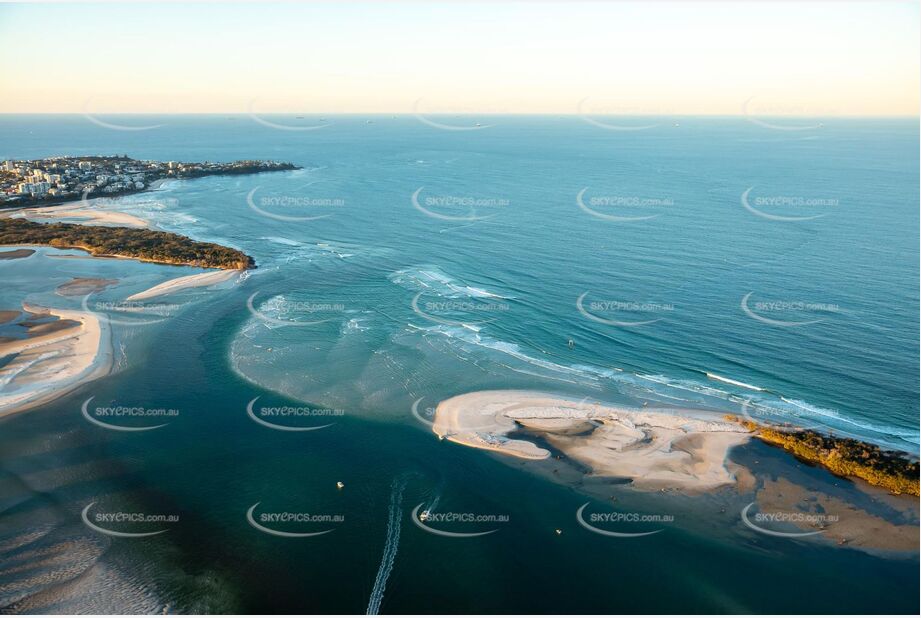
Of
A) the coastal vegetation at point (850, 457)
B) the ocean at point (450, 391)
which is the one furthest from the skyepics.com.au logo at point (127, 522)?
the coastal vegetation at point (850, 457)

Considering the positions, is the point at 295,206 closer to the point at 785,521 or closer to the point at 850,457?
the point at 850,457

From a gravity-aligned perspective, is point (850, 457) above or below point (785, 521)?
above

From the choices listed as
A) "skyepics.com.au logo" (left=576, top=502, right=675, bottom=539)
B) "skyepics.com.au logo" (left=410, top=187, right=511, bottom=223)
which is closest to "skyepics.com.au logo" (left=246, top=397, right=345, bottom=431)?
"skyepics.com.au logo" (left=576, top=502, right=675, bottom=539)

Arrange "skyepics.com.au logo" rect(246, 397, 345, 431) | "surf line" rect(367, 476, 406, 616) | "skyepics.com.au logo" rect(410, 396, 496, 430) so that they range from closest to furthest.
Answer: "surf line" rect(367, 476, 406, 616) → "skyepics.com.au logo" rect(410, 396, 496, 430) → "skyepics.com.au logo" rect(246, 397, 345, 431)

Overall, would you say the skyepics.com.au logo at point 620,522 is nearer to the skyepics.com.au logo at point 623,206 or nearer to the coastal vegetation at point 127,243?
the coastal vegetation at point 127,243

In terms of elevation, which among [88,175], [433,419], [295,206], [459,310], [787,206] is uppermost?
[787,206]

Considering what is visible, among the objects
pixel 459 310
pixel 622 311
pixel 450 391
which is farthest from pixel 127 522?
pixel 622 311

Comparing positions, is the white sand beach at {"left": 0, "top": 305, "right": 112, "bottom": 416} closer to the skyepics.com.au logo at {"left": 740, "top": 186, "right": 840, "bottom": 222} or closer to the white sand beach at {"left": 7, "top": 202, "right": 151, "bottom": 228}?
the white sand beach at {"left": 7, "top": 202, "right": 151, "bottom": 228}
